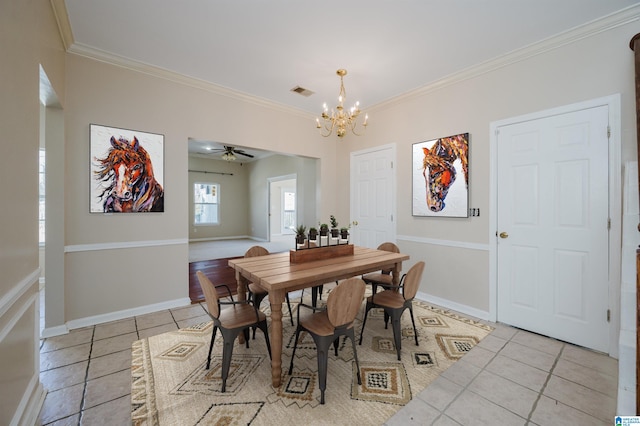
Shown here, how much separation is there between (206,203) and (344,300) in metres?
8.80

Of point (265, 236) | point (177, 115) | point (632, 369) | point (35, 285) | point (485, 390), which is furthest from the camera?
point (265, 236)

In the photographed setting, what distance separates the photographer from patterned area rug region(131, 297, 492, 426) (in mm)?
1679

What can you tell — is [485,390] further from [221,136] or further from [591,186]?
[221,136]

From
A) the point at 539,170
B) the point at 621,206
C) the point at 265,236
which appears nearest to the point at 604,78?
the point at 539,170

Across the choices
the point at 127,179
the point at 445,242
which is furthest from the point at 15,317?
the point at 445,242

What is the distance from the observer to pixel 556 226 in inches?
105

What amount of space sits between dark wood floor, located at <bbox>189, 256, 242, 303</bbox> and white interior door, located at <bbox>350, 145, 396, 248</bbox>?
2.33 m

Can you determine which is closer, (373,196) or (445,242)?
(445,242)

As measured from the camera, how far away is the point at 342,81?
3.52 m

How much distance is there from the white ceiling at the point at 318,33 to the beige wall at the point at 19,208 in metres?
0.87

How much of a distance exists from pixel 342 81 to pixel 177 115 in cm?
220

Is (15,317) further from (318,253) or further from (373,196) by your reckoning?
(373,196)

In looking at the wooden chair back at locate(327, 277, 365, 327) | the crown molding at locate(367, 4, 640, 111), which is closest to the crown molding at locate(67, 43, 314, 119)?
the crown molding at locate(367, 4, 640, 111)

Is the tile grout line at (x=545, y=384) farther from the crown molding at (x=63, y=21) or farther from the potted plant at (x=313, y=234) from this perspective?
the crown molding at (x=63, y=21)
